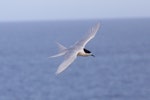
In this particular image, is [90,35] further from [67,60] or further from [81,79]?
[81,79]

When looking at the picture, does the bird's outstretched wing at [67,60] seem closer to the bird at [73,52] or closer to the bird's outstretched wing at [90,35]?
the bird at [73,52]

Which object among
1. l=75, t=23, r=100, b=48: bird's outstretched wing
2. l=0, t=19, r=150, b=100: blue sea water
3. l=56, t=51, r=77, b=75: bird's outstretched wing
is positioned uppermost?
l=0, t=19, r=150, b=100: blue sea water

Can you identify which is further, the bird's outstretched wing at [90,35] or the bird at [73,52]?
the bird's outstretched wing at [90,35]

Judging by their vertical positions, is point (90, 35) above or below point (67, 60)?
above

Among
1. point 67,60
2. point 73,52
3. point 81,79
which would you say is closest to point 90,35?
point 73,52

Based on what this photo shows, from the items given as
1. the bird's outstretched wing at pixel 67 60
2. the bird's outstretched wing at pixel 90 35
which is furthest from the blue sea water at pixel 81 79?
the bird's outstretched wing at pixel 67 60

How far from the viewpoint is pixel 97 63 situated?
6150 cm

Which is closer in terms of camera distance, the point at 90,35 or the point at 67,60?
the point at 67,60

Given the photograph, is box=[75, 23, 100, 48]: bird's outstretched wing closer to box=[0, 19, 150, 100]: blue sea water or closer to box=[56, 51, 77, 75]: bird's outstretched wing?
box=[56, 51, 77, 75]: bird's outstretched wing

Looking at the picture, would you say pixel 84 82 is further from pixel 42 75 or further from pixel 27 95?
pixel 27 95

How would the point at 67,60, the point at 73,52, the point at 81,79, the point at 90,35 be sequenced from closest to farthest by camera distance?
the point at 67,60 < the point at 73,52 < the point at 90,35 < the point at 81,79

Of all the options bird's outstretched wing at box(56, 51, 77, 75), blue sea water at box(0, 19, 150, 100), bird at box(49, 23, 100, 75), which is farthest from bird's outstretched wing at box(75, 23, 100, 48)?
blue sea water at box(0, 19, 150, 100)

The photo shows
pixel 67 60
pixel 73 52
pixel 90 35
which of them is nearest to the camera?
pixel 67 60

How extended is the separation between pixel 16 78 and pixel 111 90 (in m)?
10.8
